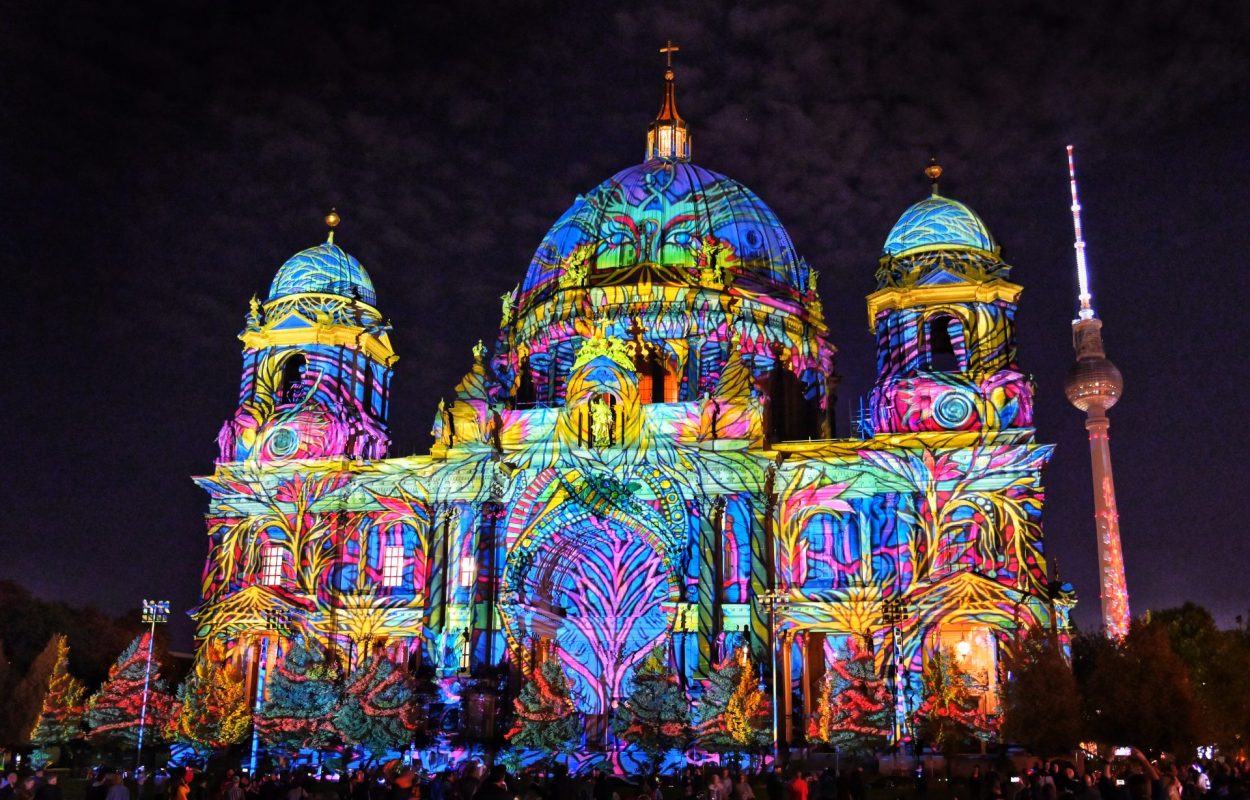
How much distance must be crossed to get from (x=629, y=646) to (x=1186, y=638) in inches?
1534

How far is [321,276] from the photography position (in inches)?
2911

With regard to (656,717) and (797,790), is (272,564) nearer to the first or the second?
(656,717)

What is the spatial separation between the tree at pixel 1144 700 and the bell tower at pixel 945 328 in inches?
546

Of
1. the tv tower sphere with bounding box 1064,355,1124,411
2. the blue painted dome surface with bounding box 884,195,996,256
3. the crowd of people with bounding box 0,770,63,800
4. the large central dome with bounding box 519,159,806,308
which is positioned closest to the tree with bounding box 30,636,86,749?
the crowd of people with bounding box 0,770,63,800

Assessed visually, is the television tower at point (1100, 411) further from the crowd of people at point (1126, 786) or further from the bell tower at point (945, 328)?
the crowd of people at point (1126, 786)

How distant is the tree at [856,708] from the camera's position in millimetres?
50938

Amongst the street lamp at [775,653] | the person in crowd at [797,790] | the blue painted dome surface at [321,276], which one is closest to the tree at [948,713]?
the street lamp at [775,653]

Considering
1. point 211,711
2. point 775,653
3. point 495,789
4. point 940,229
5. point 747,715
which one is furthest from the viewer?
point 940,229

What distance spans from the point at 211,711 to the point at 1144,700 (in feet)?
125

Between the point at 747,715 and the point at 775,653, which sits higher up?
the point at 775,653

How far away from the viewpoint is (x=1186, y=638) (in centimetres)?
8338

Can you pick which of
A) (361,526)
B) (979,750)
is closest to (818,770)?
(979,750)

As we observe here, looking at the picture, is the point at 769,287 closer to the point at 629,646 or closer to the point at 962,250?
the point at 962,250

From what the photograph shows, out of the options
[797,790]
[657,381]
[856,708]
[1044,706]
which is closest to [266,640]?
[657,381]
